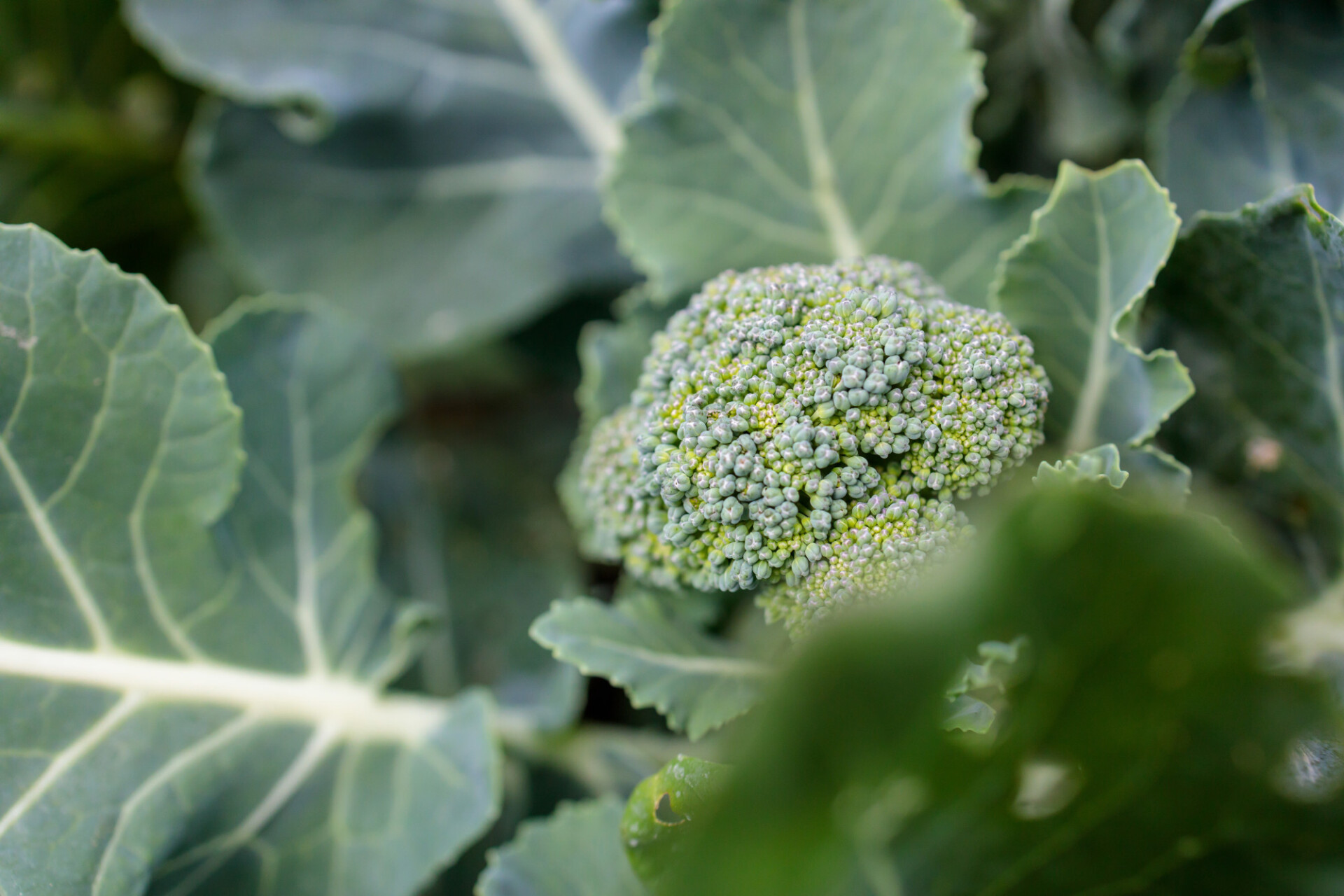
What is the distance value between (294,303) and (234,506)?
30cm

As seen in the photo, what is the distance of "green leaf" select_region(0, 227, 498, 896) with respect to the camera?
105 cm

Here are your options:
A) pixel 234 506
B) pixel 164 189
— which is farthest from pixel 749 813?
pixel 164 189

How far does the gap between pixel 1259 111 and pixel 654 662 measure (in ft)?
3.53

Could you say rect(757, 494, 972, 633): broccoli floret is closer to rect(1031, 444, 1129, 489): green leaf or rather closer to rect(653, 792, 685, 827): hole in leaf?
rect(1031, 444, 1129, 489): green leaf

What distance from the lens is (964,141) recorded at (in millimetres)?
1158

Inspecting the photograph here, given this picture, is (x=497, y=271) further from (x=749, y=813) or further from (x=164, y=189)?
(x=749, y=813)

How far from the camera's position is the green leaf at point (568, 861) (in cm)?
113

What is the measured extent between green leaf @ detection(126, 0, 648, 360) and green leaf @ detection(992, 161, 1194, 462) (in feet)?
2.68

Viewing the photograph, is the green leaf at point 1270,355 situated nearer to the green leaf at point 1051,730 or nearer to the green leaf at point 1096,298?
the green leaf at point 1096,298

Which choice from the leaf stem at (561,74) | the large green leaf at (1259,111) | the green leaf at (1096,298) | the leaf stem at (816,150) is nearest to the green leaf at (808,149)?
the leaf stem at (816,150)

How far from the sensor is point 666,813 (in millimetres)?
917

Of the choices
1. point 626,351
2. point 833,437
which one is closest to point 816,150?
point 626,351

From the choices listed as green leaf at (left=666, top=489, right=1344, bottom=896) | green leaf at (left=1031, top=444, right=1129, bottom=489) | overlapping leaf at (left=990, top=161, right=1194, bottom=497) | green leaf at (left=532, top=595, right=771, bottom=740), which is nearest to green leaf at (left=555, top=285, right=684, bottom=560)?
green leaf at (left=532, top=595, right=771, bottom=740)

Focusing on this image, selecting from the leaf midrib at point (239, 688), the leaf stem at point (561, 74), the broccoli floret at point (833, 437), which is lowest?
the broccoli floret at point (833, 437)
